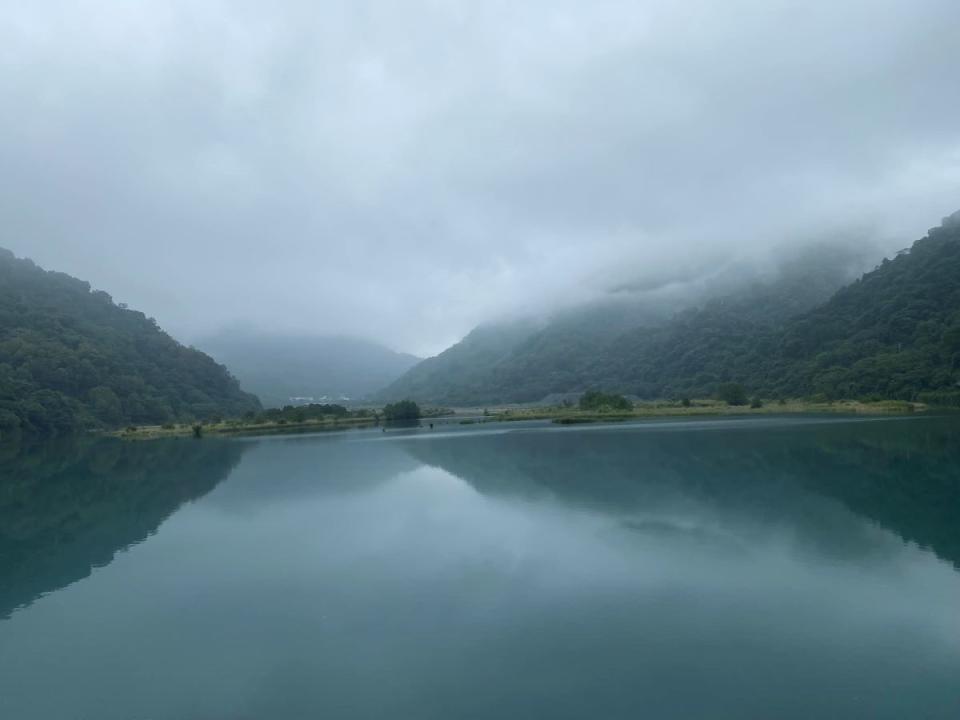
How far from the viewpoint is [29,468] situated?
110ft

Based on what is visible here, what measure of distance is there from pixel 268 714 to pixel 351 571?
5.43m

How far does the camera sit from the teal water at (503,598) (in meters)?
7.38

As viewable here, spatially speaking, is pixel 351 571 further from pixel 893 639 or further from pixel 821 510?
pixel 821 510

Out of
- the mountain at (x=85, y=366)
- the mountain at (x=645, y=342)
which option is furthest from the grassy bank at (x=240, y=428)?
the mountain at (x=645, y=342)

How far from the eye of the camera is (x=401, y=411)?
74500 mm

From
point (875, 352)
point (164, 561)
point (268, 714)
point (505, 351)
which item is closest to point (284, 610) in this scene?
point (268, 714)

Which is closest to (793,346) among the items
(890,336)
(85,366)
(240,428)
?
(890,336)

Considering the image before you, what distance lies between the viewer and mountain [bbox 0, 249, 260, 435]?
62.1 metres

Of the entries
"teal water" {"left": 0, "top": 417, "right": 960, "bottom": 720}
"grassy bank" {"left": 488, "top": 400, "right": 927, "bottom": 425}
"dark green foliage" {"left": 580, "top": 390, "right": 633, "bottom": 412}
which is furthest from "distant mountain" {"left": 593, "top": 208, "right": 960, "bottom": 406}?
"teal water" {"left": 0, "top": 417, "right": 960, "bottom": 720}

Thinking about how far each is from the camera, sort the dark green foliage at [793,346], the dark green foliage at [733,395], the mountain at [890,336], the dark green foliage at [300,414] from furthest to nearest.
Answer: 1. the dark green foliage at [300,414]
2. the dark green foliage at [733,395]
3. the dark green foliage at [793,346]
4. the mountain at [890,336]

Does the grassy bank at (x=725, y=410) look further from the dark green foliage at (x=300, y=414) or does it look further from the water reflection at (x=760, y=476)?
the dark green foliage at (x=300, y=414)

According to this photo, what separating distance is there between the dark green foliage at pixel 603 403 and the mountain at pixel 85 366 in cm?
4460

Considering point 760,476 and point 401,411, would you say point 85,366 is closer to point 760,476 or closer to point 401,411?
point 401,411

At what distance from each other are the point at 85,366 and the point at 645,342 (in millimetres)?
92039
